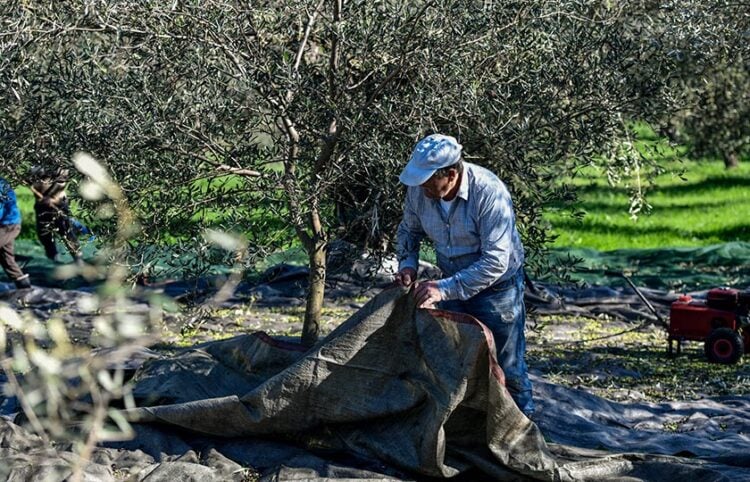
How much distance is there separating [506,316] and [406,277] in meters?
0.59

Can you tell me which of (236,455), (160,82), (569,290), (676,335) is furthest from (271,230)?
(569,290)

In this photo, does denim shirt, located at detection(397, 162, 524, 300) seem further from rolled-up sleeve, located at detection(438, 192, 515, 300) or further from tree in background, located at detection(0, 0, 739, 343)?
tree in background, located at detection(0, 0, 739, 343)

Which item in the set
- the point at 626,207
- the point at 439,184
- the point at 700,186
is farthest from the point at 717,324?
the point at 700,186

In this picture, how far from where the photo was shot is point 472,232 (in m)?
6.04

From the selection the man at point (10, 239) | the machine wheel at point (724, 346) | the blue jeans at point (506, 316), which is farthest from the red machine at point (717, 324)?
the man at point (10, 239)

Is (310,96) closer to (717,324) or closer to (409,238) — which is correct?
(409,238)

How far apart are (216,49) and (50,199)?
4.82m

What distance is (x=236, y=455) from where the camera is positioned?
19.8 ft

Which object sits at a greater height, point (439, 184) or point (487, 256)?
point (439, 184)

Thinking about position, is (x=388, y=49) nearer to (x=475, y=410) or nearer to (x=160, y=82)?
(x=160, y=82)

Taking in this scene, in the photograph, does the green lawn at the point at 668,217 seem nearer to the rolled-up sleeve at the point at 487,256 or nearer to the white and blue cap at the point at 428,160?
the rolled-up sleeve at the point at 487,256

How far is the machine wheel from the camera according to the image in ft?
32.1

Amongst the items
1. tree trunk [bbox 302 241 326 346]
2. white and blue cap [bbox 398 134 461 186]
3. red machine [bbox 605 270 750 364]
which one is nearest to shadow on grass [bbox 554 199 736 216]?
red machine [bbox 605 270 750 364]

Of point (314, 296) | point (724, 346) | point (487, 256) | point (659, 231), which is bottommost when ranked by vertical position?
point (724, 346)
